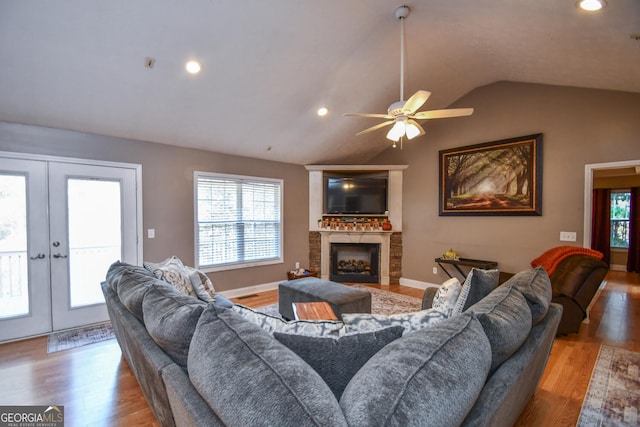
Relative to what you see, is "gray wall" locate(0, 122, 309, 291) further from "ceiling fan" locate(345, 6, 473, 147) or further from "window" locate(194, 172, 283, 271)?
"ceiling fan" locate(345, 6, 473, 147)

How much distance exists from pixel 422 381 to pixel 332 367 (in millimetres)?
350

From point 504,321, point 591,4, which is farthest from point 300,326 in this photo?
point 591,4

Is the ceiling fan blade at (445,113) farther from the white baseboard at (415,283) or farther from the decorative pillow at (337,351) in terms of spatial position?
the white baseboard at (415,283)

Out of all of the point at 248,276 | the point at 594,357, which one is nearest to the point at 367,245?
the point at 248,276

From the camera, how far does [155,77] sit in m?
3.03

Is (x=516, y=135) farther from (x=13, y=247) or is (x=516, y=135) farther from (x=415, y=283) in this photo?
(x=13, y=247)

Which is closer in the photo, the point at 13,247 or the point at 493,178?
the point at 13,247

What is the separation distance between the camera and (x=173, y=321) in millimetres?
1263

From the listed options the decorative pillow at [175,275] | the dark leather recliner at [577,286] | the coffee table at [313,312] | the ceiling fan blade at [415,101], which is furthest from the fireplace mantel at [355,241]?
the decorative pillow at [175,275]

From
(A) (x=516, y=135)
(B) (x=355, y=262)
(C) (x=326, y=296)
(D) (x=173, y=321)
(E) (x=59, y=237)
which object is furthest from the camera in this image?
(B) (x=355, y=262)

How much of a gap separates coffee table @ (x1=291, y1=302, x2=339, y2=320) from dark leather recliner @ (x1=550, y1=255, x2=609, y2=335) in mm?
2570

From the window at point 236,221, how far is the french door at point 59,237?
3.06 ft

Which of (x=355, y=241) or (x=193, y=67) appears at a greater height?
(x=193, y=67)

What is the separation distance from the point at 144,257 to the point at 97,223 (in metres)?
0.70
